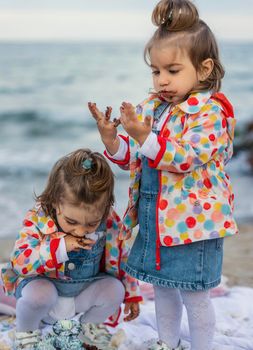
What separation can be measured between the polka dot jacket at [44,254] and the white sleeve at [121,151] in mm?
325

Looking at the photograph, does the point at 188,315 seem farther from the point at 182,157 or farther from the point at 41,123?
the point at 41,123

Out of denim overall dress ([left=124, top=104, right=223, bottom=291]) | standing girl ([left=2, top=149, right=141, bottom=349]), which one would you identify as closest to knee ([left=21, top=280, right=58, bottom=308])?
standing girl ([left=2, top=149, right=141, bottom=349])

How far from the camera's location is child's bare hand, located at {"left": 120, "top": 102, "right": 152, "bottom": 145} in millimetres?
2277

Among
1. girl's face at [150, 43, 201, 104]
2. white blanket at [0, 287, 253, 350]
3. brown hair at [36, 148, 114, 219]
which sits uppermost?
girl's face at [150, 43, 201, 104]

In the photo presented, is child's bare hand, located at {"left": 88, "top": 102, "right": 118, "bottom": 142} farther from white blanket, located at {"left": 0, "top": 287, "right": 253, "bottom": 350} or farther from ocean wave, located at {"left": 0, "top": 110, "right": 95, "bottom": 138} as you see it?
ocean wave, located at {"left": 0, "top": 110, "right": 95, "bottom": 138}

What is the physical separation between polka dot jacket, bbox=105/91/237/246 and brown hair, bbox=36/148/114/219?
0.26m

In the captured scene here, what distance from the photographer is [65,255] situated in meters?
2.56

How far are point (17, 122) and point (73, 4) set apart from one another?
5.01m

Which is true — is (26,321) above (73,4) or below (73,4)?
below

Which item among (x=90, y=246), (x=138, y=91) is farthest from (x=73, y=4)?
(x=90, y=246)

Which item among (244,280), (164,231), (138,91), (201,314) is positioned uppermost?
(138,91)

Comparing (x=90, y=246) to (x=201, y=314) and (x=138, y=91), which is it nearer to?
(x=201, y=314)

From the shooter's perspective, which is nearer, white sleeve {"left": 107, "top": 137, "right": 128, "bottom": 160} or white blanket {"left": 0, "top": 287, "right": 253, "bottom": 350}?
white sleeve {"left": 107, "top": 137, "right": 128, "bottom": 160}

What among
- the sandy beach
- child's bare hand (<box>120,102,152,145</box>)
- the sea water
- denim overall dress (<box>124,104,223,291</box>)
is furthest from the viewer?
the sea water
